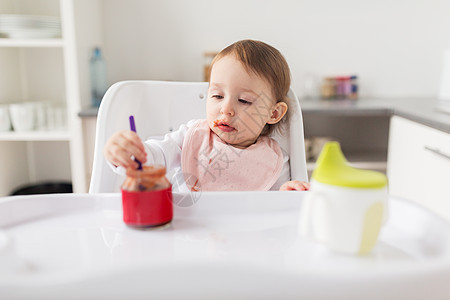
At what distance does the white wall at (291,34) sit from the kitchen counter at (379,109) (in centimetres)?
28

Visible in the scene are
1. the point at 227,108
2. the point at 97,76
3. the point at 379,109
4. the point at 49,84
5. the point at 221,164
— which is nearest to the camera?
the point at 227,108

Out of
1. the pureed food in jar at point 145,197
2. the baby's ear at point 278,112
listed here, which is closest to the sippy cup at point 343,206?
the pureed food in jar at point 145,197

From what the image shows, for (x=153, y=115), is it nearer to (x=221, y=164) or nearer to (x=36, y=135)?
(x=221, y=164)

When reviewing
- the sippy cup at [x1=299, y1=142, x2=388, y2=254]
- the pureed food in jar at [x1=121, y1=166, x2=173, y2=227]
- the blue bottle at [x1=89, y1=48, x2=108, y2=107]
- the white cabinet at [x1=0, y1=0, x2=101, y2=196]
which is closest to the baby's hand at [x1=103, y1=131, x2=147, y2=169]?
the pureed food in jar at [x1=121, y1=166, x2=173, y2=227]

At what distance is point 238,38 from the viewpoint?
2.20 meters

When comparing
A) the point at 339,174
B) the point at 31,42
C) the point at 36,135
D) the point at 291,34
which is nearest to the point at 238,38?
the point at 291,34

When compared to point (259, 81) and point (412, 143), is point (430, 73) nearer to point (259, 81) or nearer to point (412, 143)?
point (412, 143)

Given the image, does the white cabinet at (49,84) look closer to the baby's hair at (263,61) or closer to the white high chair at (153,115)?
the white high chair at (153,115)

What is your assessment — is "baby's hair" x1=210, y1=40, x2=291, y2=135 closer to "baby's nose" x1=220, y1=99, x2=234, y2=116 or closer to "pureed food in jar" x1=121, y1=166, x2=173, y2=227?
"baby's nose" x1=220, y1=99, x2=234, y2=116

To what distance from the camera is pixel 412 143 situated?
1.71 meters

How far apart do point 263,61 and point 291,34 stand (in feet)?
4.41

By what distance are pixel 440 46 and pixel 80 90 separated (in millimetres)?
1835

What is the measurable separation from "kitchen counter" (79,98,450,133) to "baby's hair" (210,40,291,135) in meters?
0.78

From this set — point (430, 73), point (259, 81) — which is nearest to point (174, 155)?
point (259, 81)
